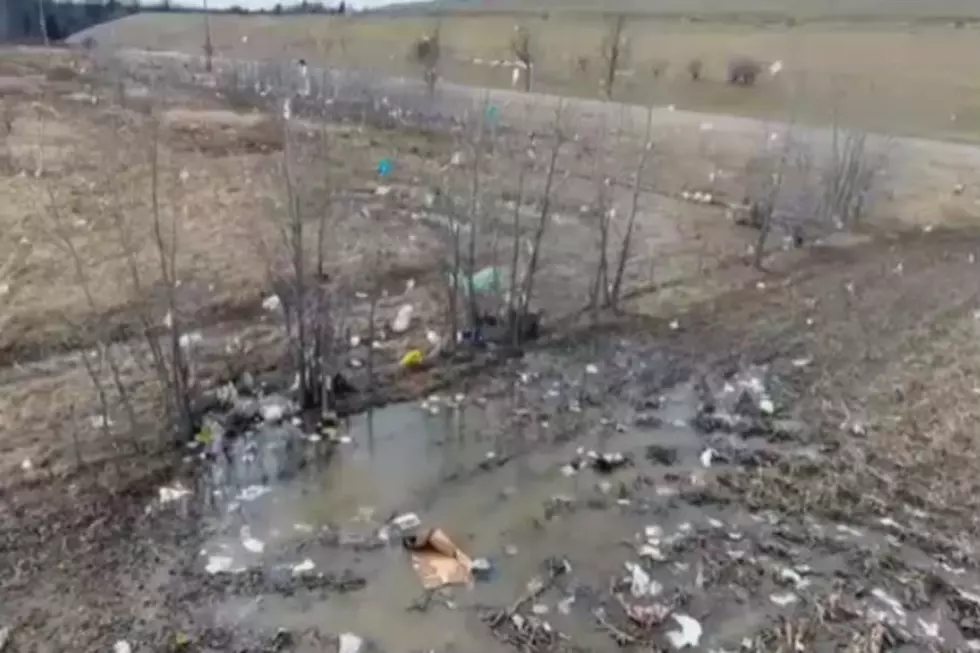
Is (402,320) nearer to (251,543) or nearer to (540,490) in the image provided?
(540,490)

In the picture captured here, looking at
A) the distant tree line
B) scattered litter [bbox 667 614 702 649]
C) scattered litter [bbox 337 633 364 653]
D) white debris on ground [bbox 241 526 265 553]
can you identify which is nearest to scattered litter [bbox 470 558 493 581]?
scattered litter [bbox 337 633 364 653]

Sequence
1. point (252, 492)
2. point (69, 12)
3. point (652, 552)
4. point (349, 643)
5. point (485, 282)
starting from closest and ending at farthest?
1. point (349, 643)
2. point (652, 552)
3. point (252, 492)
4. point (485, 282)
5. point (69, 12)

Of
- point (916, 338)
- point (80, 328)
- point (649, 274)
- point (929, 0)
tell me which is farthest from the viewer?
point (929, 0)

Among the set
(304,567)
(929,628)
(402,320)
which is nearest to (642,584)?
(929,628)

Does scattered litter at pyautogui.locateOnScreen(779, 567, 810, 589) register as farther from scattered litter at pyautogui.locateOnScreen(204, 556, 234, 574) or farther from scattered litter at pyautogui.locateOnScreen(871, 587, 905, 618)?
scattered litter at pyautogui.locateOnScreen(204, 556, 234, 574)

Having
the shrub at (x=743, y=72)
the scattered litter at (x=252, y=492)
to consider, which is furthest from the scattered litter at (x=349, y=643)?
the shrub at (x=743, y=72)

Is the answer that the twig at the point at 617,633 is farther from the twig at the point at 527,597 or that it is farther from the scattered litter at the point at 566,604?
the twig at the point at 527,597

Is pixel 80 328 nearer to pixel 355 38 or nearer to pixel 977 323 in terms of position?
pixel 977 323

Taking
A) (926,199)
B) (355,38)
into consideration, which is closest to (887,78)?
(926,199)
